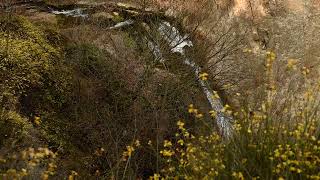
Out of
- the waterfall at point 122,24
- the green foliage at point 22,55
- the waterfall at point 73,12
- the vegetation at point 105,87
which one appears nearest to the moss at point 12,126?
the vegetation at point 105,87

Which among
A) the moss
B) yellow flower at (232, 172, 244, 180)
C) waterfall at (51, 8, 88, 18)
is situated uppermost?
waterfall at (51, 8, 88, 18)

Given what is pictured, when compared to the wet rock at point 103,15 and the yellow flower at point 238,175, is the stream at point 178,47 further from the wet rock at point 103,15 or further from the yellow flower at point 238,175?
the yellow flower at point 238,175

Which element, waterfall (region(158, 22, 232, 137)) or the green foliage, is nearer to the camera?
the green foliage

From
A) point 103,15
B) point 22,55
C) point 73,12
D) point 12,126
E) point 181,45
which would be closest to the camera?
point 12,126

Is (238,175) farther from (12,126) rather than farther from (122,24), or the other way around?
(122,24)

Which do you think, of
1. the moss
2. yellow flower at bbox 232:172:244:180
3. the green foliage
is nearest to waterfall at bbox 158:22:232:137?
the green foliage

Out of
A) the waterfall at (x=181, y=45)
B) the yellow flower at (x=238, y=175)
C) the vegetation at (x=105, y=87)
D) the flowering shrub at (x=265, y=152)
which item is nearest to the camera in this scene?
the yellow flower at (x=238, y=175)

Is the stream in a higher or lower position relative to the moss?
higher

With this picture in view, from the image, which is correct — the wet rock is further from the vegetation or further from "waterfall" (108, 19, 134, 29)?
"waterfall" (108, 19, 134, 29)

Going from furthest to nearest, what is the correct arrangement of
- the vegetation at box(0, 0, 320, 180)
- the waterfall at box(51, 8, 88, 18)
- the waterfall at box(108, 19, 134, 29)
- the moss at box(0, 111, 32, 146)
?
1. the waterfall at box(51, 8, 88, 18)
2. the waterfall at box(108, 19, 134, 29)
3. the vegetation at box(0, 0, 320, 180)
4. the moss at box(0, 111, 32, 146)

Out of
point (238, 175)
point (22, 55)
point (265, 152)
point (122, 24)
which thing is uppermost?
point (122, 24)

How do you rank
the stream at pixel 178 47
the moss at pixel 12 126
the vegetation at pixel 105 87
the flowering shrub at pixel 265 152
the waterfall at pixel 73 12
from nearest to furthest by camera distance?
the flowering shrub at pixel 265 152 → the moss at pixel 12 126 → the vegetation at pixel 105 87 → the stream at pixel 178 47 → the waterfall at pixel 73 12

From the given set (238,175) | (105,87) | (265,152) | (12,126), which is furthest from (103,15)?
(238,175)

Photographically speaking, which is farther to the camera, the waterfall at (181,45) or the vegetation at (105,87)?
the waterfall at (181,45)
